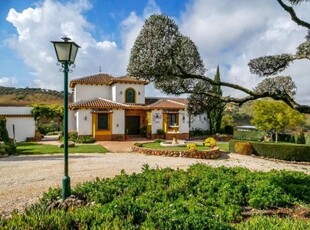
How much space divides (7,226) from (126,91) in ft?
95.8

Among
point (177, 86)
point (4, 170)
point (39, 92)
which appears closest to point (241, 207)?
point (177, 86)

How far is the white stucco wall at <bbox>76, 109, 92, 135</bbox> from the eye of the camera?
29125 millimetres

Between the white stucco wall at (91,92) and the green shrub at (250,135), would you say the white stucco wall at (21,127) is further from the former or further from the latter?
the green shrub at (250,135)

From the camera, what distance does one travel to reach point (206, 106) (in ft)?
28.2

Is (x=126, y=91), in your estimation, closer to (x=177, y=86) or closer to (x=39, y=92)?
(x=177, y=86)

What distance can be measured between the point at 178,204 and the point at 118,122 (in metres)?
25.0

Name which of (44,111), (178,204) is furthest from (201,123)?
(178,204)

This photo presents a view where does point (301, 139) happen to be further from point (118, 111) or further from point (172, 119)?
point (118, 111)

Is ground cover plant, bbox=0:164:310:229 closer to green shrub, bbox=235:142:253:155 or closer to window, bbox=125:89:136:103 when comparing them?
green shrub, bbox=235:142:253:155

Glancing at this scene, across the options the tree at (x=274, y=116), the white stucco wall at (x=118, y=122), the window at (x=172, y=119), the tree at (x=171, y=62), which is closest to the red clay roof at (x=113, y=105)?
the white stucco wall at (x=118, y=122)

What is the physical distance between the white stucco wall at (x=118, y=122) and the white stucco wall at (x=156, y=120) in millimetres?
3441

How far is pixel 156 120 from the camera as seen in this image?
31.7 metres

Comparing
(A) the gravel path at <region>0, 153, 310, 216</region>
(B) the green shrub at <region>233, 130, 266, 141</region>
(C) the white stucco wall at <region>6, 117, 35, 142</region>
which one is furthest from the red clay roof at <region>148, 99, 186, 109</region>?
(A) the gravel path at <region>0, 153, 310, 216</region>

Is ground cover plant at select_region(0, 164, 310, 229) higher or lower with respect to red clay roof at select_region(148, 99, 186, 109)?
lower
